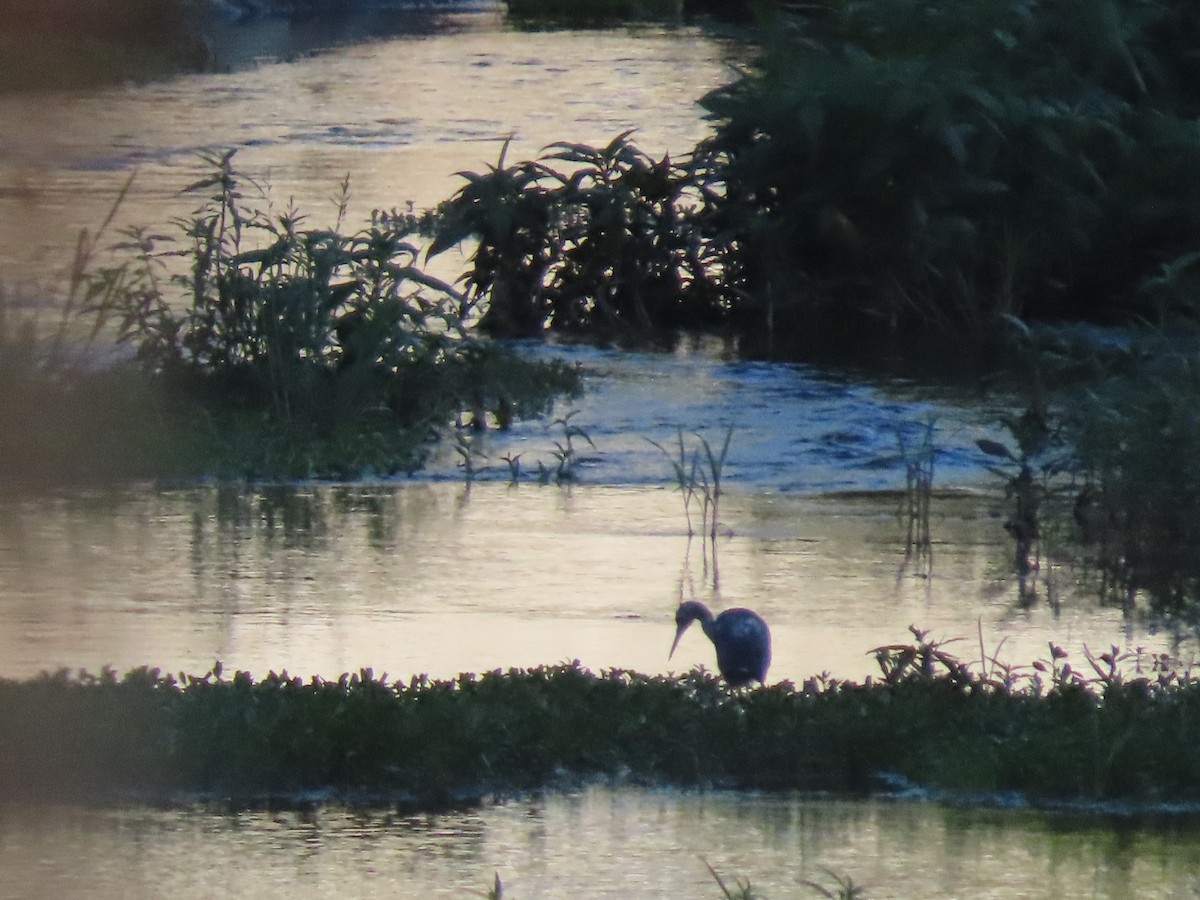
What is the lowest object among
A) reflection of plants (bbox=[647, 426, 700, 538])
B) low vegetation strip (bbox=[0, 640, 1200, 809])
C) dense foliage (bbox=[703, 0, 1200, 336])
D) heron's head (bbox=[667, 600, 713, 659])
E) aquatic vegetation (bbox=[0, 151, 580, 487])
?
low vegetation strip (bbox=[0, 640, 1200, 809])

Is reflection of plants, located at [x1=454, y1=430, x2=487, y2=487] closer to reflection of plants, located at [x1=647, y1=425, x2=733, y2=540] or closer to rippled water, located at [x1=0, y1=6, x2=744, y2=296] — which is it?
reflection of plants, located at [x1=647, y1=425, x2=733, y2=540]

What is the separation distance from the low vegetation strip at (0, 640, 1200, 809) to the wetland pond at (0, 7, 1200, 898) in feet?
0.42

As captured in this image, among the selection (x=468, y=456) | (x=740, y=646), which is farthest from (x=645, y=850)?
(x=468, y=456)

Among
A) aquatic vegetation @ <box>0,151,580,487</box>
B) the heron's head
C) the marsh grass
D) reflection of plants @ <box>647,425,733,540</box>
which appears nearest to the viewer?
the heron's head

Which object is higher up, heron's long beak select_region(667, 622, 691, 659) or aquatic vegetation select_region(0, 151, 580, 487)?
aquatic vegetation select_region(0, 151, 580, 487)

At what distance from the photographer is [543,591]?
7.86m

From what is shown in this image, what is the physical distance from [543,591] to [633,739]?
215 centimetres

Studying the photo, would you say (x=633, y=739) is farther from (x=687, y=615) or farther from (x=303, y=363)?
(x=303, y=363)

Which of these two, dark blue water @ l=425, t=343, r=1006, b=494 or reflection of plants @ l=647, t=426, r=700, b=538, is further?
dark blue water @ l=425, t=343, r=1006, b=494

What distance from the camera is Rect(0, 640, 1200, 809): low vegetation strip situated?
5535 mm

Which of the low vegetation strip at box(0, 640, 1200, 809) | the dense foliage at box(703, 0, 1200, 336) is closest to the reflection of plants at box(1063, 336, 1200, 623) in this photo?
the low vegetation strip at box(0, 640, 1200, 809)

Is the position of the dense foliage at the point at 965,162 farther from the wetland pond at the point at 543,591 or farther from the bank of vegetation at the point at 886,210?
the wetland pond at the point at 543,591

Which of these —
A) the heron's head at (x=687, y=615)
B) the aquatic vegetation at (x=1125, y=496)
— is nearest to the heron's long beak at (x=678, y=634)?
the heron's head at (x=687, y=615)

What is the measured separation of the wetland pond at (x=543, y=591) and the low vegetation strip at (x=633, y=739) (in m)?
0.13
